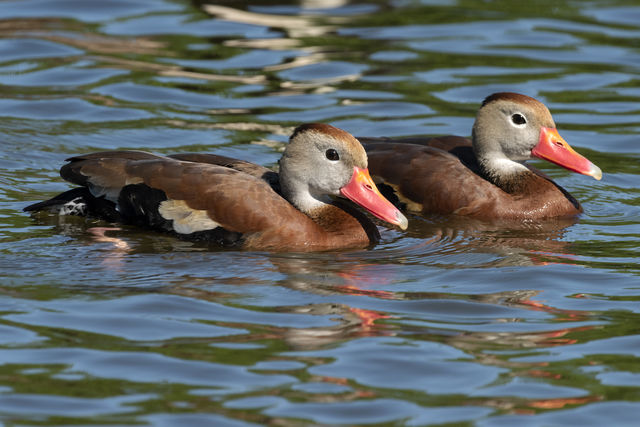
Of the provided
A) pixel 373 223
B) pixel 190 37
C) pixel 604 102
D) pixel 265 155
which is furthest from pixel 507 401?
pixel 190 37

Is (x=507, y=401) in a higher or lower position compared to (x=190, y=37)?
lower

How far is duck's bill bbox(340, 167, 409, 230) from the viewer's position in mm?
9352

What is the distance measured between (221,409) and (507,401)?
1.55 m

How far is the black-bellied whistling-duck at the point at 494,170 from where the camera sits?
10422 millimetres

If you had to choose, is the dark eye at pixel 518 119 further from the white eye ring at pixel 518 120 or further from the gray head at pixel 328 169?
the gray head at pixel 328 169

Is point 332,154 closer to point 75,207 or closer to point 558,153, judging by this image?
point 75,207

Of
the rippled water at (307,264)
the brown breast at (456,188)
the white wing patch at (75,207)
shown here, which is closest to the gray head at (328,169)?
the rippled water at (307,264)

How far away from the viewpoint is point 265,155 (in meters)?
12.2

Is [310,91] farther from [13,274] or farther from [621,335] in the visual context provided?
[621,335]

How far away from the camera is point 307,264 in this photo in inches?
347

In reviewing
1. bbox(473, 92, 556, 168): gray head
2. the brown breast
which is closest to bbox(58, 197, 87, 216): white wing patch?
the brown breast

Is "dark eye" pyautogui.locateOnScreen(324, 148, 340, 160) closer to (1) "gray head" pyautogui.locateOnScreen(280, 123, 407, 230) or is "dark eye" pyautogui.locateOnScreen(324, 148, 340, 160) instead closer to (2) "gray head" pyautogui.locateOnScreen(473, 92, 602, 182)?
(1) "gray head" pyautogui.locateOnScreen(280, 123, 407, 230)

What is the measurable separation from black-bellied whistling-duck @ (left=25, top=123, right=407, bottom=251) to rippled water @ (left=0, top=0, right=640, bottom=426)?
0.64 ft

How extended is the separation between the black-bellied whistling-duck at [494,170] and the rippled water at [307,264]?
0.91ft
